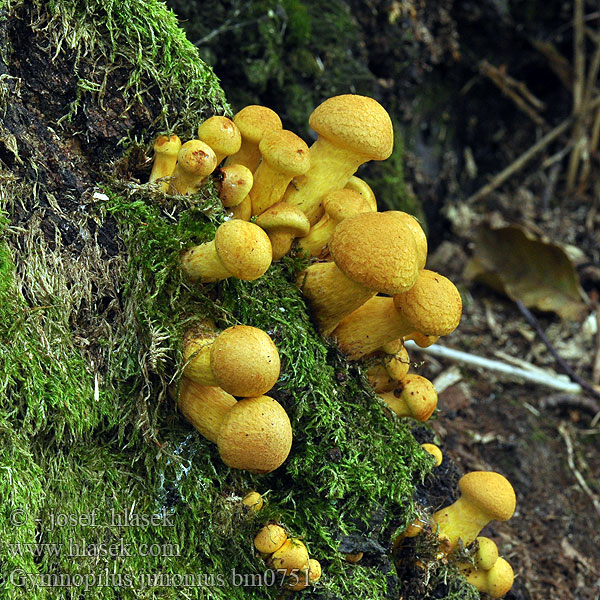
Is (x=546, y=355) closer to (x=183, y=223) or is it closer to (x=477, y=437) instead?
(x=477, y=437)

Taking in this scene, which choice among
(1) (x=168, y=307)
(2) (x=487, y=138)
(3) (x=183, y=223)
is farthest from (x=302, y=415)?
(2) (x=487, y=138)

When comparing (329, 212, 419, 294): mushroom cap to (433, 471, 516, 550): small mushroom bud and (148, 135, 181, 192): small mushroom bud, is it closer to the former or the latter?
(148, 135, 181, 192): small mushroom bud

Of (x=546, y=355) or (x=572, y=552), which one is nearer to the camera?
(x=572, y=552)

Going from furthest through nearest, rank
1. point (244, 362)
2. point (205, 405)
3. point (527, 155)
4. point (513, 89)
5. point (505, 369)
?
point (527, 155) < point (513, 89) < point (505, 369) < point (205, 405) < point (244, 362)

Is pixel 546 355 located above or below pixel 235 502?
below

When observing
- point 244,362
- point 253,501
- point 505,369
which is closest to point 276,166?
point 244,362

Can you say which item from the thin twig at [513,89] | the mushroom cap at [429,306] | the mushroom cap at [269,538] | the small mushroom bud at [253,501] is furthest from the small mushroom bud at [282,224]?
the thin twig at [513,89]

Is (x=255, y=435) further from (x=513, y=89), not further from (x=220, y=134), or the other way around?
(x=513, y=89)
